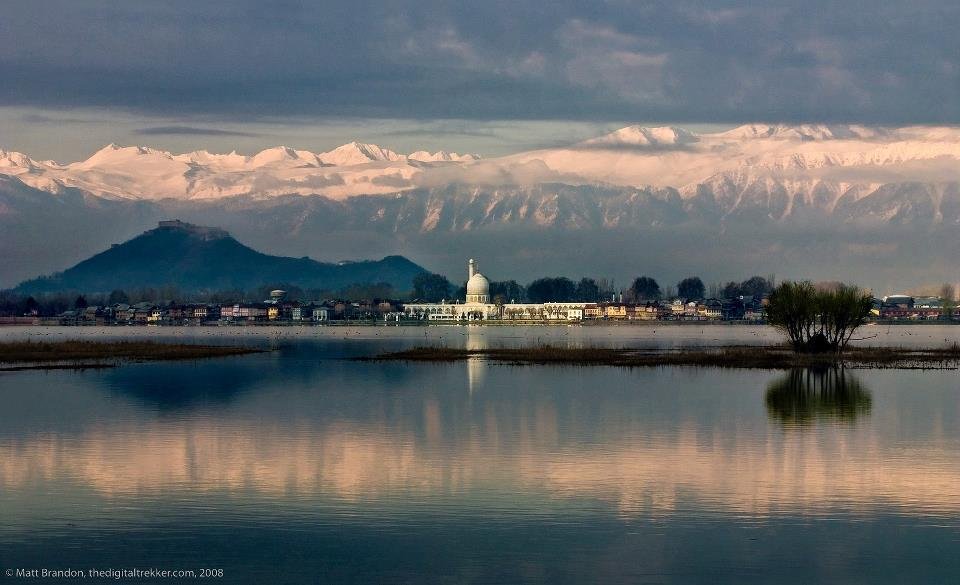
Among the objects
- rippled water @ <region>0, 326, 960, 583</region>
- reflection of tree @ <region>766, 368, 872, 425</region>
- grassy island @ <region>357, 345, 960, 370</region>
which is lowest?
rippled water @ <region>0, 326, 960, 583</region>

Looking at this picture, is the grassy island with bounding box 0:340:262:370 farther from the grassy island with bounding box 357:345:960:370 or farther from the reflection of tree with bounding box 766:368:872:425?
the reflection of tree with bounding box 766:368:872:425

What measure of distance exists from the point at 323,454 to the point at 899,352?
247ft

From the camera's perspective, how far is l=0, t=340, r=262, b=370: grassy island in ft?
313

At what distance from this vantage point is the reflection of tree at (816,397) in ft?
179

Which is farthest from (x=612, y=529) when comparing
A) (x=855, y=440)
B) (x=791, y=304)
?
(x=791, y=304)

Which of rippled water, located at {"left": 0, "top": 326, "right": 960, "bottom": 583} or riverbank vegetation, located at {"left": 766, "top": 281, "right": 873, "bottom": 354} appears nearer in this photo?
rippled water, located at {"left": 0, "top": 326, "right": 960, "bottom": 583}

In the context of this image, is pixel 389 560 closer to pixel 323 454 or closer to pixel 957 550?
pixel 957 550

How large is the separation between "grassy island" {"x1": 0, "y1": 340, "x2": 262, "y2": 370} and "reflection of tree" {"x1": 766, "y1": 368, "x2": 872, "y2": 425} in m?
49.2

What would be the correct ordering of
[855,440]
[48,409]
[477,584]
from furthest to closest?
[48,409]
[855,440]
[477,584]

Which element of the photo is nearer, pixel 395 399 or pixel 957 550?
pixel 957 550

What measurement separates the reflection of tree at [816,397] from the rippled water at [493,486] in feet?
0.98

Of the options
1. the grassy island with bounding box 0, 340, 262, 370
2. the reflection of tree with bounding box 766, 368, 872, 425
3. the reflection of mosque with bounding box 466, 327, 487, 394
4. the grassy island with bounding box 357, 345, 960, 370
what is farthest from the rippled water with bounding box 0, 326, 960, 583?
the grassy island with bounding box 0, 340, 262, 370

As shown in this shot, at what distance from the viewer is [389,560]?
2630 centimetres

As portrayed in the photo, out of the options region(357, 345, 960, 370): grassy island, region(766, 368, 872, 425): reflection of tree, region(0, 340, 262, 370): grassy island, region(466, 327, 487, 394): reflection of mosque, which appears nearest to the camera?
region(766, 368, 872, 425): reflection of tree
